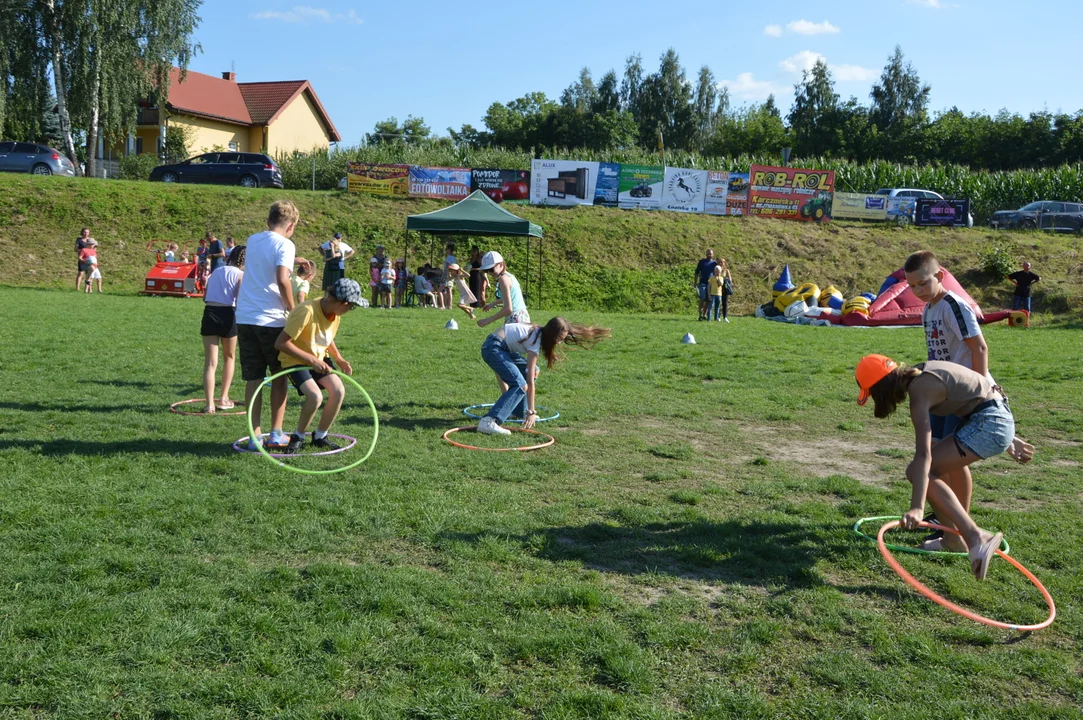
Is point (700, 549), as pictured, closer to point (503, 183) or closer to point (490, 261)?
point (490, 261)

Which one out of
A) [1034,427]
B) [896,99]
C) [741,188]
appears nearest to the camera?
[1034,427]

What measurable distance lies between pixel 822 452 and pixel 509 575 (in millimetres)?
4702

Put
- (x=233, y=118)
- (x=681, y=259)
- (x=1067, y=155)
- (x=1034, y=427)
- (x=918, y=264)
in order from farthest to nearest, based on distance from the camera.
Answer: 1. (x=1067, y=155)
2. (x=233, y=118)
3. (x=681, y=259)
4. (x=1034, y=427)
5. (x=918, y=264)

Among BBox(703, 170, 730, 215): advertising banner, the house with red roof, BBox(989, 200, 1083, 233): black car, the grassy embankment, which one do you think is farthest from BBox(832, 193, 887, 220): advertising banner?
the house with red roof

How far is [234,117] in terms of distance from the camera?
56156 millimetres

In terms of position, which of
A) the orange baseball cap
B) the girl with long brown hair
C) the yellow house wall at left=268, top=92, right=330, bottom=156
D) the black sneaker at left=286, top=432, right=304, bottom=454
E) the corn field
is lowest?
the black sneaker at left=286, top=432, right=304, bottom=454

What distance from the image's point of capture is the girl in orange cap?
16.0 ft

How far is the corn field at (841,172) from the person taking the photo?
4291 cm

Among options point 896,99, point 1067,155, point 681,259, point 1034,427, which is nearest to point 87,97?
point 681,259

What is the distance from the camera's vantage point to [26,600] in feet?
14.5

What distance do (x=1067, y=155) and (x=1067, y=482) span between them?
2988 inches

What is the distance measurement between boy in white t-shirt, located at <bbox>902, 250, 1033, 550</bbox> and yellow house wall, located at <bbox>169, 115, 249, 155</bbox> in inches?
2050

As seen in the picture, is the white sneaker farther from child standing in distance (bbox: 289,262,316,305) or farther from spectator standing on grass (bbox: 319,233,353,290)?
spectator standing on grass (bbox: 319,233,353,290)

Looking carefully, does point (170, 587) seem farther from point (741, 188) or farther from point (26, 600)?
point (741, 188)
